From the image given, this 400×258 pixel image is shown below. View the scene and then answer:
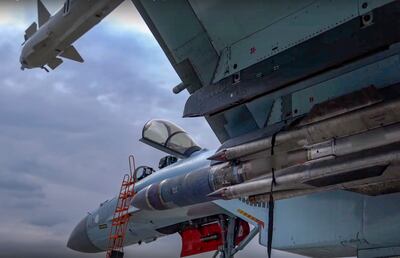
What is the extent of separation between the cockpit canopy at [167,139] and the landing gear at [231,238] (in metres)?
1.57

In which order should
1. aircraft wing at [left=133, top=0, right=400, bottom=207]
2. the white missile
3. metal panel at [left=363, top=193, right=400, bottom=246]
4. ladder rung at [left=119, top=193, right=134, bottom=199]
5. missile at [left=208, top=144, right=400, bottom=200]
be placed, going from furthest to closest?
ladder rung at [left=119, top=193, right=134, bottom=199], the white missile, metal panel at [left=363, top=193, right=400, bottom=246], aircraft wing at [left=133, top=0, right=400, bottom=207], missile at [left=208, top=144, right=400, bottom=200]

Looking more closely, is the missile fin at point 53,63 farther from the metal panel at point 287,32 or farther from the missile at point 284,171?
the metal panel at point 287,32

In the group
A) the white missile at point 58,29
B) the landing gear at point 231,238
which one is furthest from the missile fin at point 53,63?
the landing gear at point 231,238

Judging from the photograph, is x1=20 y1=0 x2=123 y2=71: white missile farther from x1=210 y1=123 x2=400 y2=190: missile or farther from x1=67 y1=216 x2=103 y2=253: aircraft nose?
x1=67 y1=216 x2=103 y2=253: aircraft nose

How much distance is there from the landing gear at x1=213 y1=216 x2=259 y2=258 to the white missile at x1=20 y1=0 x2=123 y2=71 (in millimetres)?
4141

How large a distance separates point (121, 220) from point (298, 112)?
17.2 ft

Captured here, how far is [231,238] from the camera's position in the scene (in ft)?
26.1

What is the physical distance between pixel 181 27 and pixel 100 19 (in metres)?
1.16

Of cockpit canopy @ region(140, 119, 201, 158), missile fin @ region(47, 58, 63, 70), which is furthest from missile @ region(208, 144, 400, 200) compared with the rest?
missile fin @ region(47, 58, 63, 70)

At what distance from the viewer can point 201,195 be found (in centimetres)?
607

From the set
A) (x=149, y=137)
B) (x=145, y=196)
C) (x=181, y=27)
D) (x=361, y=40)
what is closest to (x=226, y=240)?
(x=145, y=196)

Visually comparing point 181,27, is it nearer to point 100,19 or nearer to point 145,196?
point 100,19

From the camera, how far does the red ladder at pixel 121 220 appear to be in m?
9.19

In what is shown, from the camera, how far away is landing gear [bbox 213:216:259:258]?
772 cm
